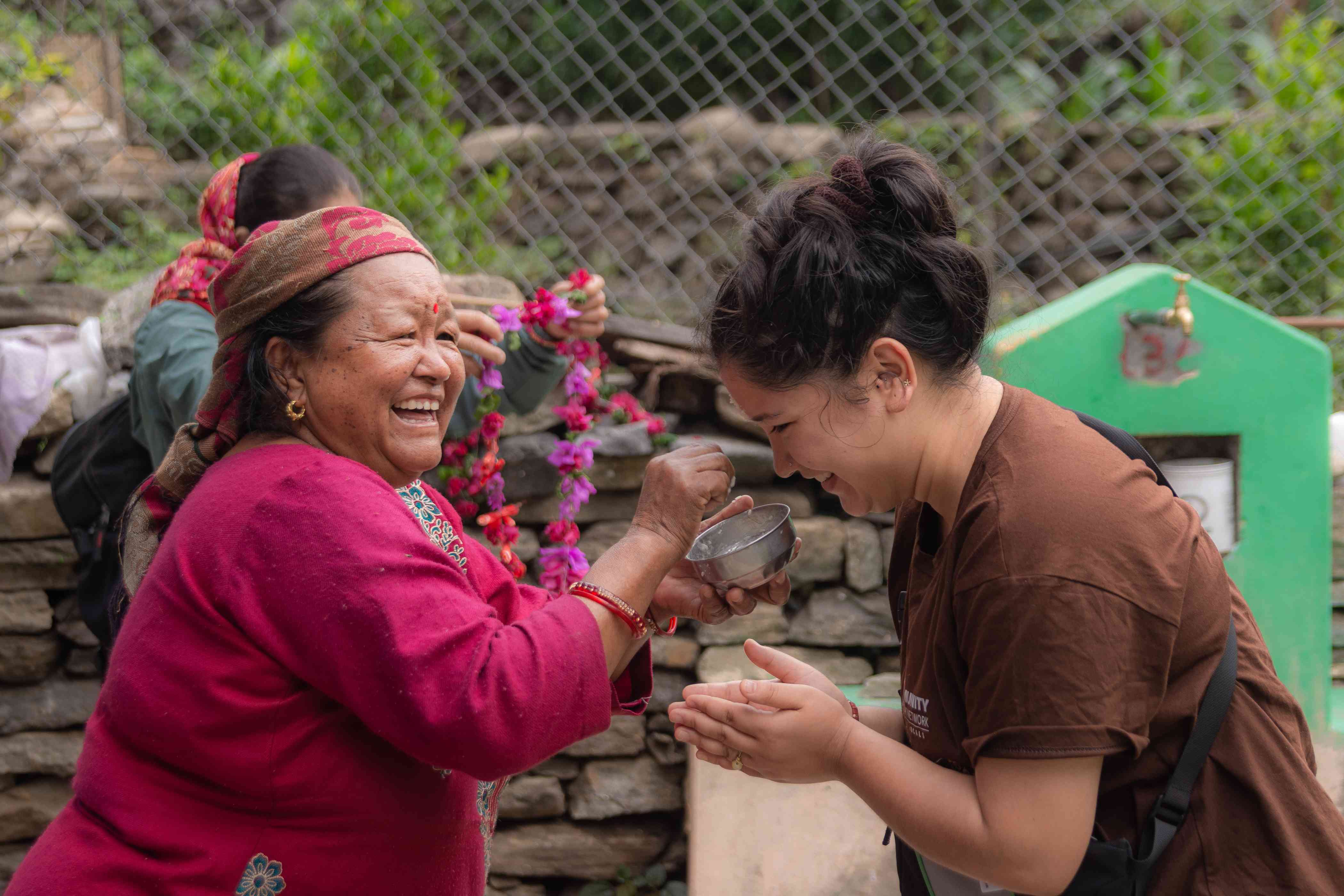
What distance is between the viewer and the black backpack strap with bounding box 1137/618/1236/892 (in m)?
1.43

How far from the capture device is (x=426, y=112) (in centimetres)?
471

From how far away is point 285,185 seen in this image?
274cm

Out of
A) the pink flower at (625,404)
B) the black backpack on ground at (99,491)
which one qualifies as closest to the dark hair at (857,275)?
the pink flower at (625,404)

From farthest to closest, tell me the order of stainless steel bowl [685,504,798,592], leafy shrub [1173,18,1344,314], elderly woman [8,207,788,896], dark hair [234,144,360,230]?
leafy shrub [1173,18,1344,314] < dark hair [234,144,360,230] < stainless steel bowl [685,504,798,592] < elderly woman [8,207,788,896]

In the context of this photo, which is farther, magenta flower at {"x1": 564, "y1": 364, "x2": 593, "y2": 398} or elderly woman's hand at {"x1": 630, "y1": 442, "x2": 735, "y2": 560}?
magenta flower at {"x1": 564, "y1": 364, "x2": 593, "y2": 398}

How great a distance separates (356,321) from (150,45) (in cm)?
431

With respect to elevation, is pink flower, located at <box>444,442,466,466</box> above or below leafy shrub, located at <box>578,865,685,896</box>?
above

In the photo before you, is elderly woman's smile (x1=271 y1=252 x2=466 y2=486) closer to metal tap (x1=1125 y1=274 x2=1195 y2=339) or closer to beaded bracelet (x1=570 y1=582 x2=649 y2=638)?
beaded bracelet (x1=570 y1=582 x2=649 y2=638)

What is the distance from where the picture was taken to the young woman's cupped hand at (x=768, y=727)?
1571 mm

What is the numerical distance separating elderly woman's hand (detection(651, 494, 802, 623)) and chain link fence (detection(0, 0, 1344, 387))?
0.75 metres

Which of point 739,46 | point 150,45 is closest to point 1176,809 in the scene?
point 150,45

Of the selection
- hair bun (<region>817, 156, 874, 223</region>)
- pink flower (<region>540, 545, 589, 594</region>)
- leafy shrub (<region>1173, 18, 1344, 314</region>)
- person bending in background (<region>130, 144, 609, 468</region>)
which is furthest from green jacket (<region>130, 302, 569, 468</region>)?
leafy shrub (<region>1173, 18, 1344, 314</region>)

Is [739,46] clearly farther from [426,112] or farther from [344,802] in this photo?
[344,802]

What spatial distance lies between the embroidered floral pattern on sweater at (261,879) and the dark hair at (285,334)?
653 mm
